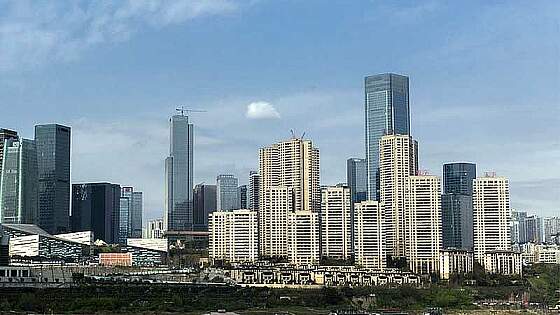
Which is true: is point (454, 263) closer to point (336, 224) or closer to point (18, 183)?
point (336, 224)

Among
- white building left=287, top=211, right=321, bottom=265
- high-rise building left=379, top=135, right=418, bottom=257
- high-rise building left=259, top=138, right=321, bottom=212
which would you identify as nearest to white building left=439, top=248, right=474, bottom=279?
high-rise building left=379, top=135, right=418, bottom=257

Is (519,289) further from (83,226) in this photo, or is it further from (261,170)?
(83,226)

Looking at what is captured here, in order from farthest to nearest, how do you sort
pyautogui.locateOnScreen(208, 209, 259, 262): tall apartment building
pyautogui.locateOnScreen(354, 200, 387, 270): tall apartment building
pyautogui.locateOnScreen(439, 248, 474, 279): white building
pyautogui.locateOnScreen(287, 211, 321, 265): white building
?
pyautogui.locateOnScreen(208, 209, 259, 262): tall apartment building, pyautogui.locateOnScreen(287, 211, 321, 265): white building, pyautogui.locateOnScreen(354, 200, 387, 270): tall apartment building, pyautogui.locateOnScreen(439, 248, 474, 279): white building

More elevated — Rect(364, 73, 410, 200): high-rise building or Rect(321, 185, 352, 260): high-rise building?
Rect(364, 73, 410, 200): high-rise building

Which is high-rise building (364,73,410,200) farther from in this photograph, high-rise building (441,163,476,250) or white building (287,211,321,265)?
white building (287,211,321,265)

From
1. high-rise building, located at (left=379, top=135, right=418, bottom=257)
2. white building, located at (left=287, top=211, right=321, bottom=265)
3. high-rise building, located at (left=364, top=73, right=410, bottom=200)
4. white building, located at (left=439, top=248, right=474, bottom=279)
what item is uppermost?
high-rise building, located at (left=364, top=73, right=410, bottom=200)

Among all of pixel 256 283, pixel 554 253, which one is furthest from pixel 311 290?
pixel 554 253
